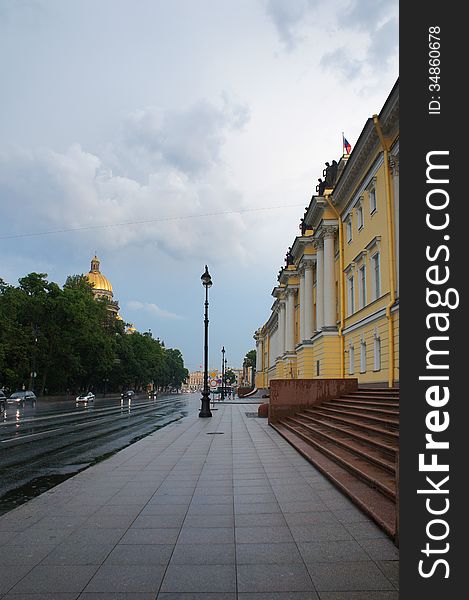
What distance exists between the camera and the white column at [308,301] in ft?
153

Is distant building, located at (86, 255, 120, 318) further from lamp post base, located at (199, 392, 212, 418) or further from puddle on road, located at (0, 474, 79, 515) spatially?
puddle on road, located at (0, 474, 79, 515)

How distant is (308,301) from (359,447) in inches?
1422

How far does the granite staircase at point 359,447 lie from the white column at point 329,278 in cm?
1683

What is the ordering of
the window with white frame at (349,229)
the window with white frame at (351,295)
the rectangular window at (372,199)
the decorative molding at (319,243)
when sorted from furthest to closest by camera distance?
the decorative molding at (319,243), the window with white frame at (349,229), the window with white frame at (351,295), the rectangular window at (372,199)

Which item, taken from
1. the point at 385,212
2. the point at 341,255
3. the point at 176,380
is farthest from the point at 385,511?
the point at 176,380

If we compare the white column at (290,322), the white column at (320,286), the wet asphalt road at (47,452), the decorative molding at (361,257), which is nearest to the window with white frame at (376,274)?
the decorative molding at (361,257)

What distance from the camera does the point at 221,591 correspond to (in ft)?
Answer: 14.8

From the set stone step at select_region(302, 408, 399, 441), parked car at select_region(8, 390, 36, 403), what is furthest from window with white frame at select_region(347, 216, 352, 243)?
parked car at select_region(8, 390, 36, 403)

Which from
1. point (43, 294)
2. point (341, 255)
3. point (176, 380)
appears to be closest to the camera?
point (341, 255)

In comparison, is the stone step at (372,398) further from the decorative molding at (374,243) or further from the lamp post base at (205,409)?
the lamp post base at (205,409)

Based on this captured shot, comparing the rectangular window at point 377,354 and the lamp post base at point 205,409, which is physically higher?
the rectangular window at point 377,354

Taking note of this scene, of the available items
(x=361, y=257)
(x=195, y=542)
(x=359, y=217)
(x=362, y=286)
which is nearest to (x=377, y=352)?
(x=362, y=286)

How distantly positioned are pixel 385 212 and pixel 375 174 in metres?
2.53

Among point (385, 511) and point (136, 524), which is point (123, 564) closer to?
point (136, 524)
